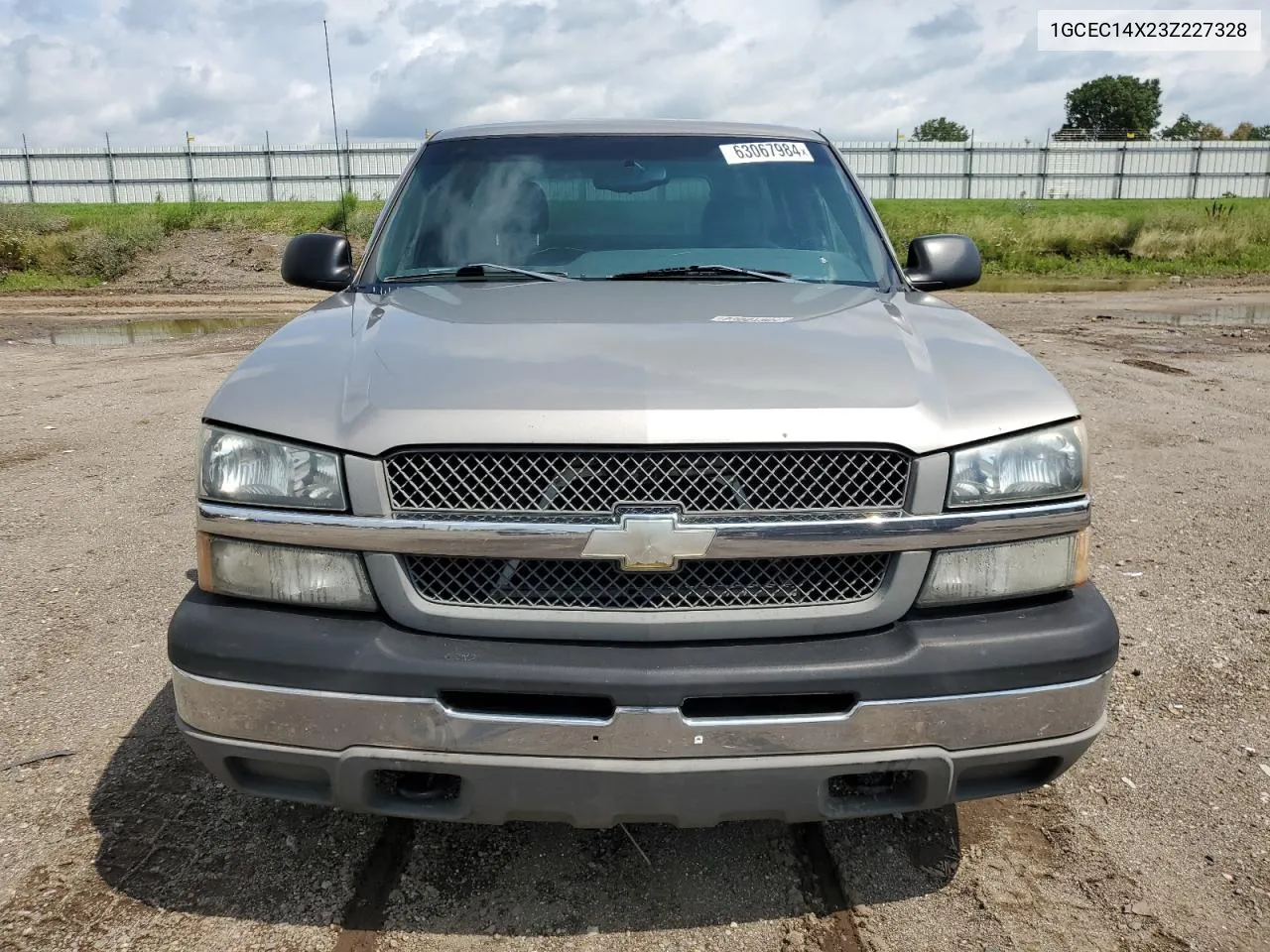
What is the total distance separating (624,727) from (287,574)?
29.6 inches

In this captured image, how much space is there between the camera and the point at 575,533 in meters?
1.96

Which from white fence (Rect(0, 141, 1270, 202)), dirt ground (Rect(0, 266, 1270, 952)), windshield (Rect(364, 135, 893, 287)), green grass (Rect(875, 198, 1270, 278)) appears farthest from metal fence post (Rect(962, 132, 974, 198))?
windshield (Rect(364, 135, 893, 287))

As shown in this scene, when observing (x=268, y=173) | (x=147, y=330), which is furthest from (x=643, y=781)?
(x=268, y=173)

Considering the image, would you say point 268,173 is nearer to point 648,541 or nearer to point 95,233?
point 95,233

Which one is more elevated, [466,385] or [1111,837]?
[466,385]

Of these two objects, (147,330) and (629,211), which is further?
(147,330)

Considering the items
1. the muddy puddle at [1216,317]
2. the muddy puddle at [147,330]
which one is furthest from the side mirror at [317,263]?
the muddy puddle at [1216,317]

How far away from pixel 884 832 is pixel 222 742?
161 centimetres

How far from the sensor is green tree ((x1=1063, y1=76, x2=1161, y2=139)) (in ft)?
301

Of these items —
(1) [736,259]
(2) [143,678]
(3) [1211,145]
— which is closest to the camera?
(1) [736,259]

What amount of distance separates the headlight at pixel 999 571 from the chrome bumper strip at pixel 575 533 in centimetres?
3

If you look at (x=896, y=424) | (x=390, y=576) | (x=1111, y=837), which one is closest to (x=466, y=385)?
(x=390, y=576)

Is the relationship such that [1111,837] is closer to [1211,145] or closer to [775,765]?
[775,765]

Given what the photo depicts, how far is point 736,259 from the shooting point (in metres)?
3.21
